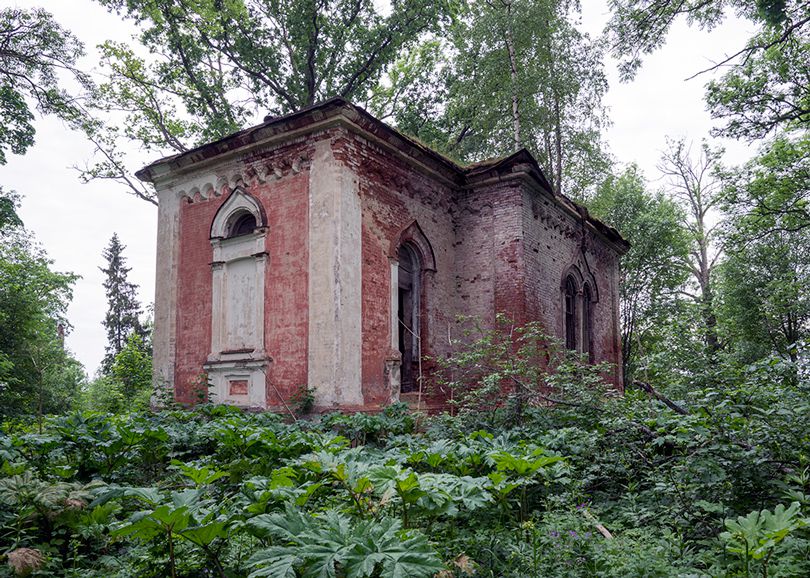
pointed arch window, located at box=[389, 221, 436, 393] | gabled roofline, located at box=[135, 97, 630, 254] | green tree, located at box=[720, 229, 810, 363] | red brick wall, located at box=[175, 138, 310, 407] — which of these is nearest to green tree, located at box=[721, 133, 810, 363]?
green tree, located at box=[720, 229, 810, 363]

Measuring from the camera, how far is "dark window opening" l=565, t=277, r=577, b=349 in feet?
49.9

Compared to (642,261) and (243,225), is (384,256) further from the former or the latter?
(642,261)

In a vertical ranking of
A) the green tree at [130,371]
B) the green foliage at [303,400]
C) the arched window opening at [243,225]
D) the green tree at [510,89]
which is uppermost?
the green tree at [510,89]

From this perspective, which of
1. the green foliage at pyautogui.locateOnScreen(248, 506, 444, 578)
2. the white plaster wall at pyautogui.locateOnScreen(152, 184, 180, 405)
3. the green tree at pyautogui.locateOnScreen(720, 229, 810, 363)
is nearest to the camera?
the green foliage at pyautogui.locateOnScreen(248, 506, 444, 578)

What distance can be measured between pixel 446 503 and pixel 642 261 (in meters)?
23.9

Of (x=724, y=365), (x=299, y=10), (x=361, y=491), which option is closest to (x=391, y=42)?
(x=299, y=10)

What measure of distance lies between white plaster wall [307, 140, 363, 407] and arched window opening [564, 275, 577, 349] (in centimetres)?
736

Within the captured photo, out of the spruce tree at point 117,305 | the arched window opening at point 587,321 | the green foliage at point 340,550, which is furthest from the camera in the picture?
the spruce tree at point 117,305

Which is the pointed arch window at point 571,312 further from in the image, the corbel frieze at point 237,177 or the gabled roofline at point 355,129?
the corbel frieze at point 237,177

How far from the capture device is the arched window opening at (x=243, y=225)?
1145 centimetres

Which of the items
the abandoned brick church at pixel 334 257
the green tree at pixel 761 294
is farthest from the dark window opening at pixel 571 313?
the green tree at pixel 761 294

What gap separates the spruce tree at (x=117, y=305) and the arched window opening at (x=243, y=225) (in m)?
28.2

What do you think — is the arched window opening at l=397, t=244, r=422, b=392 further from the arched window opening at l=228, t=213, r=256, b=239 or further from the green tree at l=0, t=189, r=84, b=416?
the green tree at l=0, t=189, r=84, b=416

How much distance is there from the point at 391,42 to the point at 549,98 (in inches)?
Result: 243
